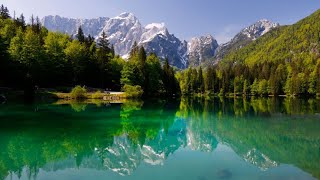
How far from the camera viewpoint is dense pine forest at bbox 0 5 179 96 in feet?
259

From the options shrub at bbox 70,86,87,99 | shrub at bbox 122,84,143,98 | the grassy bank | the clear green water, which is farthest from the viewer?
shrub at bbox 122,84,143,98

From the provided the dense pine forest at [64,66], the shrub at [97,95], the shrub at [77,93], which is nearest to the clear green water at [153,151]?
the shrub at [77,93]

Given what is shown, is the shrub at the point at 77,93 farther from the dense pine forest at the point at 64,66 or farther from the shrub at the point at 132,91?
the shrub at the point at 132,91

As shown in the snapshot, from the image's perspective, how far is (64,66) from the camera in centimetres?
9219

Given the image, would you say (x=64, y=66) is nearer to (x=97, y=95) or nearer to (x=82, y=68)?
(x=82, y=68)

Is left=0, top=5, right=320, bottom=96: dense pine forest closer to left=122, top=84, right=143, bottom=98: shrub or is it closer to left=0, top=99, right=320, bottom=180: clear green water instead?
left=122, top=84, right=143, bottom=98: shrub

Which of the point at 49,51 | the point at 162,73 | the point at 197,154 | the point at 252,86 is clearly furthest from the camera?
the point at 252,86

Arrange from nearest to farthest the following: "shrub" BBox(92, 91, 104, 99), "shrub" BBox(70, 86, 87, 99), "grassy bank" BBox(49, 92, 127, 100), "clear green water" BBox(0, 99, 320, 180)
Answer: "clear green water" BBox(0, 99, 320, 180)
"shrub" BBox(70, 86, 87, 99)
"grassy bank" BBox(49, 92, 127, 100)
"shrub" BBox(92, 91, 104, 99)

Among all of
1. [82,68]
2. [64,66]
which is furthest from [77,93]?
[82,68]

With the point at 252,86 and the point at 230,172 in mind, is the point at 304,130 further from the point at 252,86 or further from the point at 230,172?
the point at 252,86

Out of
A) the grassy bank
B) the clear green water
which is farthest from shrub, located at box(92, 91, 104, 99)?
the clear green water

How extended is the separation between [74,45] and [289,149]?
81.8m

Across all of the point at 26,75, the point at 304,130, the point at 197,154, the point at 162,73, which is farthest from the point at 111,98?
the point at 197,154

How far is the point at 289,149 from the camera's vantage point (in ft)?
80.9
